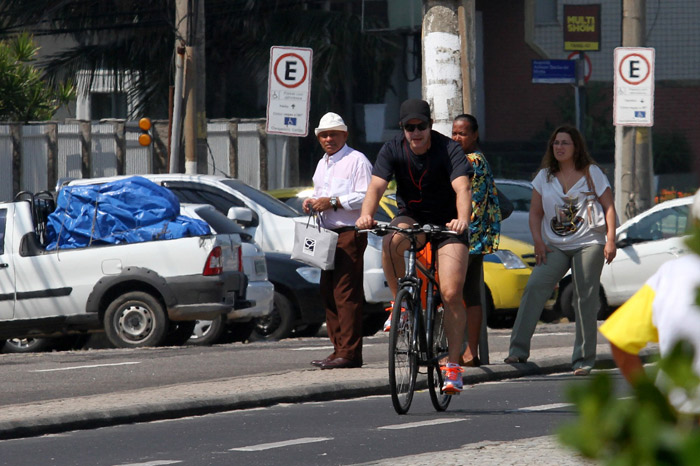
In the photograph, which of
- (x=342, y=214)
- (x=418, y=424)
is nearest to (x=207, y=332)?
(x=342, y=214)

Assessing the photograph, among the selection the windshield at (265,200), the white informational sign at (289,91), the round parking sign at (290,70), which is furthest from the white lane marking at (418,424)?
the round parking sign at (290,70)

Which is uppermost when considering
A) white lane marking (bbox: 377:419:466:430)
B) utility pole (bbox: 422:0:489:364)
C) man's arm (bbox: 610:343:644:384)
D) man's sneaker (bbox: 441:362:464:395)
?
utility pole (bbox: 422:0:489:364)

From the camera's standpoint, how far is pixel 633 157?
1936cm

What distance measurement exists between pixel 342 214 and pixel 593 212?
5.60 feet

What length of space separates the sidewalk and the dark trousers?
9.2 inches

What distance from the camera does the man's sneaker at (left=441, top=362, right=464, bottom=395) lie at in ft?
27.0

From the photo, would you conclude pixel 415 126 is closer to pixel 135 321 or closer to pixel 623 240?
pixel 135 321

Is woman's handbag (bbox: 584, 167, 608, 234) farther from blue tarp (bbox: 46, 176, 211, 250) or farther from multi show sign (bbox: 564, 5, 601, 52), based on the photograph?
multi show sign (bbox: 564, 5, 601, 52)

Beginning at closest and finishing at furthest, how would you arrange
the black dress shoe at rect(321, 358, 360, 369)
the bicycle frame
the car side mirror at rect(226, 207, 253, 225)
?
1. the bicycle frame
2. the black dress shoe at rect(321, 358, 360, 369)
3. the car side mirror at rect(226, 207, 253, 225)

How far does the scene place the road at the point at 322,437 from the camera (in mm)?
6691

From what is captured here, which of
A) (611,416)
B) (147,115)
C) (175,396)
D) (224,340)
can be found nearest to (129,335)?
(224,340)

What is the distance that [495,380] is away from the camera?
10.3 metres

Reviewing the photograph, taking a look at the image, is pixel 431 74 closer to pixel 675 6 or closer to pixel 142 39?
pixel 142 39

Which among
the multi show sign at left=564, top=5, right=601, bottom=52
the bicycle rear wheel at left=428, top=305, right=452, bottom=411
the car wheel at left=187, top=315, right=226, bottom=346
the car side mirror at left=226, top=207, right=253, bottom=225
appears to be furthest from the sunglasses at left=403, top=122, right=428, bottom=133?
the multi show sign at left=564, top=5, right=601, bottom=52
